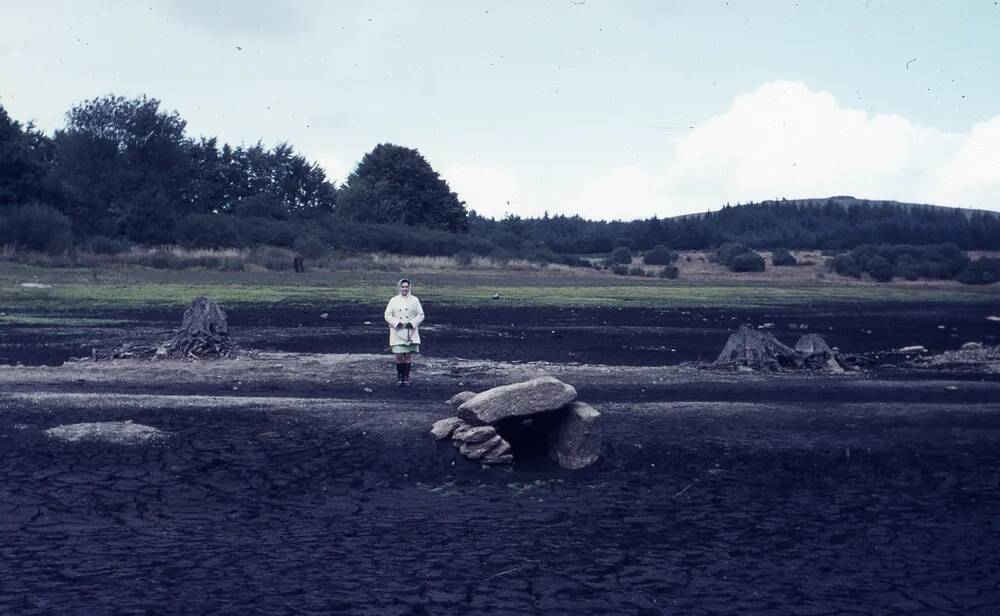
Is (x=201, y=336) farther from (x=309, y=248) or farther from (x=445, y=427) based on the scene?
(x=309, y=248)

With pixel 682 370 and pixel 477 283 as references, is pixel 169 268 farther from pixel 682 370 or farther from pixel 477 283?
pixel 682 370

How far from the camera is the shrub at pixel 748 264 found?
90375 millimetres

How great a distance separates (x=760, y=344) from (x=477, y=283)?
37.4 m

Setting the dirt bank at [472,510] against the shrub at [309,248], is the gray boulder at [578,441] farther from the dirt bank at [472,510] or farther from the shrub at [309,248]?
the shrub at [309,248]

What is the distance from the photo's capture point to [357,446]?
1273 cm

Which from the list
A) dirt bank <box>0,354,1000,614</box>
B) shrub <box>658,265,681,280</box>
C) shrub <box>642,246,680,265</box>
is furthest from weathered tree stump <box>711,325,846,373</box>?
shrub <box>642,246,680,265</box>

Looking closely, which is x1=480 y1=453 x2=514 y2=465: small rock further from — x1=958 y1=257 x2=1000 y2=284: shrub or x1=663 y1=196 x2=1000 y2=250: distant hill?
x1=663 y1=196 x2=1000 y2=250: distant hill

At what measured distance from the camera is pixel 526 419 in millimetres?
13148

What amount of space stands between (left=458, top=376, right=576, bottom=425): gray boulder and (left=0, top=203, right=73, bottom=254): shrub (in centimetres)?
4419

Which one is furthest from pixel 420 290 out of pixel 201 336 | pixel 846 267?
pixel 846 267

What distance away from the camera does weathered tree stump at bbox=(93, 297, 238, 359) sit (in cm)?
1972

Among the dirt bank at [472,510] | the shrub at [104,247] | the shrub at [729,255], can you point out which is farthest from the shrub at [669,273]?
the dirt bank at [472,510]

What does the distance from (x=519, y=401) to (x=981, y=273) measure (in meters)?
A: 80.4

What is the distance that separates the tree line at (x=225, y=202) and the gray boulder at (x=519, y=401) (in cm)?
4500
